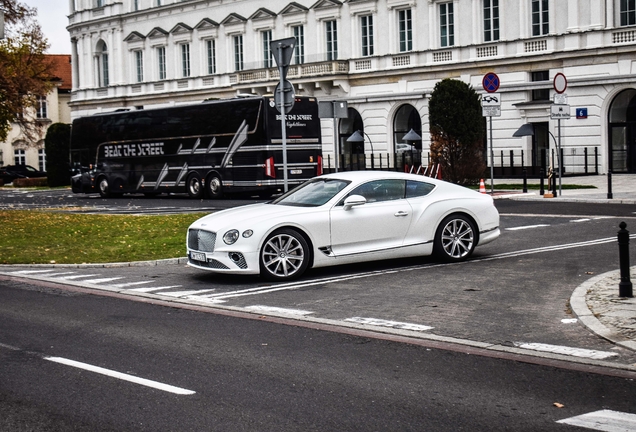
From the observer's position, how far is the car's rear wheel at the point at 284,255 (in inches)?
528

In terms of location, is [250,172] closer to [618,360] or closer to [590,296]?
[590,296]

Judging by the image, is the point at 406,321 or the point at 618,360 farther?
the point at 406,321

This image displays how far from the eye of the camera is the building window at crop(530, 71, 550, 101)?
4584 centimetres

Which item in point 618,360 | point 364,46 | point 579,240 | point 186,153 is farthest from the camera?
point 364,46

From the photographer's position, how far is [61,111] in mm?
88000

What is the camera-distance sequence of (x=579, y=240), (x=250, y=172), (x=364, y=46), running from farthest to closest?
(x=364, y=46) → (x=250, y=172) → (x=579, y=240)

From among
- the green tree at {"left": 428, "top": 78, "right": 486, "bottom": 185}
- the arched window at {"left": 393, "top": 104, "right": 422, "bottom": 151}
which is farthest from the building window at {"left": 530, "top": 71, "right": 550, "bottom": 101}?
the green tree at {"left": 428, "top": 78, "right": 486, "bottom": 185}

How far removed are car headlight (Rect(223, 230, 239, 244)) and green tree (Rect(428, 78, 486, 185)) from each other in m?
22.4

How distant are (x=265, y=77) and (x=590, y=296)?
4711 cm

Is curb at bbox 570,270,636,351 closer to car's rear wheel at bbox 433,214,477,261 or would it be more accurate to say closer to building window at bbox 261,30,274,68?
car's rear wheel at bbox 433,214,477,261

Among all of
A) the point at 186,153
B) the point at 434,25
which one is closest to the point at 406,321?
the point at 186,153

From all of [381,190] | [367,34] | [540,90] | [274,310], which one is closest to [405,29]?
[367,34]

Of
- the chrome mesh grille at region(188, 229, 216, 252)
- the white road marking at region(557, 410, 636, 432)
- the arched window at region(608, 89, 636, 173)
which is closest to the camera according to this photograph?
the white road marking at region(557, 410, 636, 432)

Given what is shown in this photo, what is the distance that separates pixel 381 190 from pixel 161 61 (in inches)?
2147
